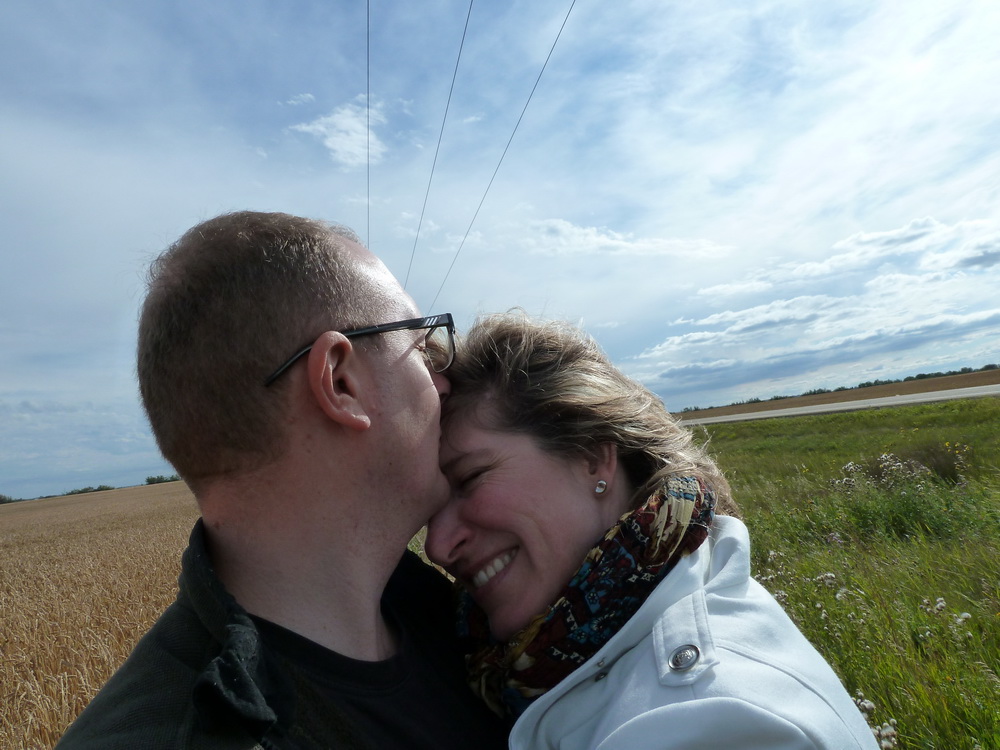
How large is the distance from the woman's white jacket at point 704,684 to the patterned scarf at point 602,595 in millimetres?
80

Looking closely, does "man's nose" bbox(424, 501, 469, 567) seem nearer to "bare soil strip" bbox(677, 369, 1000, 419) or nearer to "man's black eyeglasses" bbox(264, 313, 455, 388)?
"man's black eyeglasses" bbox(264, 313, 455, 388)

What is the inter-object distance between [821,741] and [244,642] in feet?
3.83

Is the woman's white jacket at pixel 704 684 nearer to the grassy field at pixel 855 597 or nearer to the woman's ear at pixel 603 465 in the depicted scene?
the woman's ear at pixel 603 465

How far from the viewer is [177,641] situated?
1.46 m

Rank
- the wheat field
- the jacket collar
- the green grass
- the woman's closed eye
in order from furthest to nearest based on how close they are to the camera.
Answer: the wheat field, the green grass, the woman's closed eye, the jacket collar

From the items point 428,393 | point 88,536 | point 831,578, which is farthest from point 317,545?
point 88,536

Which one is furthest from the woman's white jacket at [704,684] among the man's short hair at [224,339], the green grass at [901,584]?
the green grass at [901,584]

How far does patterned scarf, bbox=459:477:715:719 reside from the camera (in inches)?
72.9

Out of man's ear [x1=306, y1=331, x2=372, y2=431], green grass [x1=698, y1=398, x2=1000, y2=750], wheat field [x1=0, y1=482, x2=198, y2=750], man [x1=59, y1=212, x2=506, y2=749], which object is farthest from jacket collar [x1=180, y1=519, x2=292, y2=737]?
wheat field [x1=0, y1=482, x2=198, y2=750]

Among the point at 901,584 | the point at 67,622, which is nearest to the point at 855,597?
the point at 901,584

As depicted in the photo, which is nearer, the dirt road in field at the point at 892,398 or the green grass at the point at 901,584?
the green grass at the point at 901,584

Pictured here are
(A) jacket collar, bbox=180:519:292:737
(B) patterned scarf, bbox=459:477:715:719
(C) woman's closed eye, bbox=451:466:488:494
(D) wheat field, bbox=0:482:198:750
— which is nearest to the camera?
(A) jacket collar, bbox=180:519:292:737

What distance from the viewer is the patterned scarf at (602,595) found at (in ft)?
6.07

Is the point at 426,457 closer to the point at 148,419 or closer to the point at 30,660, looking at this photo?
the point at 148,419
